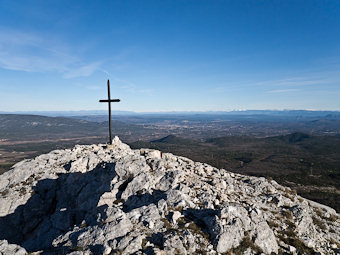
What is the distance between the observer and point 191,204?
1659 cm

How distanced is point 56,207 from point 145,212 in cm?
1266

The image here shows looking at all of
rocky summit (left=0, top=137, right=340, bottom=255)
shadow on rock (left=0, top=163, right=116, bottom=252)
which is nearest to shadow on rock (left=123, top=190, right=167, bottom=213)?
rocky summit (left=0, top=137, right=340, bottom=255)

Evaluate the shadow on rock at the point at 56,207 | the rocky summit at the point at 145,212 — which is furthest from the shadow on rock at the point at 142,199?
the shadow on rock at the point at 56,207

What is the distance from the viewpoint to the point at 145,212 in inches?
600

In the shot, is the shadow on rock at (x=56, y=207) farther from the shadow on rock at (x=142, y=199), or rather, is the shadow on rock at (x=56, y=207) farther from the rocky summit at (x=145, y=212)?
the shadow on rock at (x=142, y=199)

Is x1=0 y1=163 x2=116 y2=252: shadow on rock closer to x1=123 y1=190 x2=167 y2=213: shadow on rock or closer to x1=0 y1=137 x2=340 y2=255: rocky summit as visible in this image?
x1=0 y1=137 x2=340 y2=255: rocky summit

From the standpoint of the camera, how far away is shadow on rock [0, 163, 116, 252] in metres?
18.7

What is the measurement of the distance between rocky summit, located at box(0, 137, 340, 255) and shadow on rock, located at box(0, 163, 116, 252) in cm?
10

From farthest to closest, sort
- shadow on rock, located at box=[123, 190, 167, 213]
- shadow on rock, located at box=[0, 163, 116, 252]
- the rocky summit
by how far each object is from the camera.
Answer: shadow on rock, located at box=[0, 163, 116, 252] → shadow on rock, located at box=[123, 190, 167, 213] → the rocky summit

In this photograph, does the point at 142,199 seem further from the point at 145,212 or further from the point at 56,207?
the point at 56,207

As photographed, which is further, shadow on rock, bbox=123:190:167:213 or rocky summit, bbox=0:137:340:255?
shadow on rock, bbox=123:190:167:213

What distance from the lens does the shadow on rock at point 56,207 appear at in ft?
61.4

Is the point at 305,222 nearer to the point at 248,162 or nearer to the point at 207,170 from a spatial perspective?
the point at 207,170

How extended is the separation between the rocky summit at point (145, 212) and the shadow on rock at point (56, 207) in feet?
0.34
